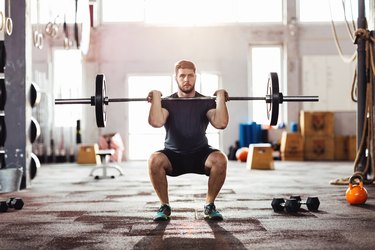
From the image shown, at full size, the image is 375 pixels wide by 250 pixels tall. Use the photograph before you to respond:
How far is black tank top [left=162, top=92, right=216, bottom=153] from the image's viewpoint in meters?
3.13

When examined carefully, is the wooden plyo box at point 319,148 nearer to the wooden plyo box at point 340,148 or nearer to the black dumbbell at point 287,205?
the wooden plyo box at point 340,148

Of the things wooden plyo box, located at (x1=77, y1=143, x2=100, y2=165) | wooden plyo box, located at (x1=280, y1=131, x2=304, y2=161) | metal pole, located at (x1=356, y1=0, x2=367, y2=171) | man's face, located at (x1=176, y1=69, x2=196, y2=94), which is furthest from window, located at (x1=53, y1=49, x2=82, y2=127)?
man's face, located at (x1=176, y1=69, x2=196, y2=94)

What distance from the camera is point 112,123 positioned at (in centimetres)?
1024

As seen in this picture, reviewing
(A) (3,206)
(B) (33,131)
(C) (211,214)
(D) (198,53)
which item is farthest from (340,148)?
(A) (3,206)

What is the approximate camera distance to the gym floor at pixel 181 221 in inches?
97.8

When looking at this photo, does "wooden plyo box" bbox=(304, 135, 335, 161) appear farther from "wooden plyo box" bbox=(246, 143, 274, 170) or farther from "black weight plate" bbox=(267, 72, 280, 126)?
"black weight plate" bbox=(267, 72, 280, 126)

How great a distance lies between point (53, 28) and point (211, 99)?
4.12 metres

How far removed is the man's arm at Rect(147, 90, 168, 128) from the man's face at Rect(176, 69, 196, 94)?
0.16m

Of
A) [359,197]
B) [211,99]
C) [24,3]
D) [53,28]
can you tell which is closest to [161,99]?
[211,99]

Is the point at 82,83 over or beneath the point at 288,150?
over

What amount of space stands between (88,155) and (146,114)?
1.46m

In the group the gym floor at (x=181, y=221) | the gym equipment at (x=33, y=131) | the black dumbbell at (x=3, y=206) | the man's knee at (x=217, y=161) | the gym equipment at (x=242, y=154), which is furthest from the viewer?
the gym equipment at (x=242, y=154)

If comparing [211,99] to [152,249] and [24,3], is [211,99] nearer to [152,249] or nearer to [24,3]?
[152,249]

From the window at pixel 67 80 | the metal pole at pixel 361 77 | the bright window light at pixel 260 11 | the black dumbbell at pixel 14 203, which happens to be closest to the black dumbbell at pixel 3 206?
the black dumbbell at pixel 14 203
